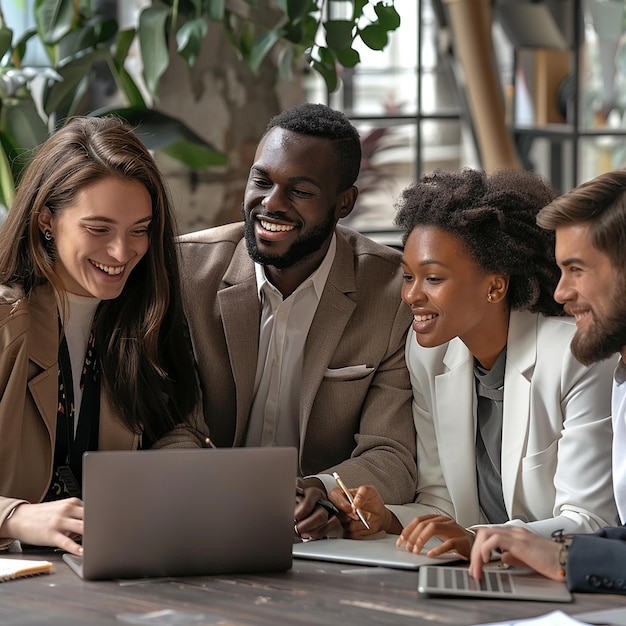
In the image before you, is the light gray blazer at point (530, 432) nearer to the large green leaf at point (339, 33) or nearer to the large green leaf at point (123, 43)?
the large green leaf at point (339, 33)

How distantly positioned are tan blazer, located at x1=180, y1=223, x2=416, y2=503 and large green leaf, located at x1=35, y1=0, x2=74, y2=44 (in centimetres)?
103

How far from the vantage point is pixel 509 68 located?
589 centimetres

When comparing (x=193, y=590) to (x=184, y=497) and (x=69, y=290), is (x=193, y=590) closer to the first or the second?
(x=184, y=497)

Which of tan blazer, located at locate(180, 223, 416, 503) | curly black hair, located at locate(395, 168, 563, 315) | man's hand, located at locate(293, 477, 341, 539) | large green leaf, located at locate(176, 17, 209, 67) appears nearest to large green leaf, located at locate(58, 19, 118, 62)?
large green leaf, located at locate(176, 17, 209, 67)

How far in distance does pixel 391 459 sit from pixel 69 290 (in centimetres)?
82

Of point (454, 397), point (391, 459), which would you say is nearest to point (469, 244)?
point (454, 397)

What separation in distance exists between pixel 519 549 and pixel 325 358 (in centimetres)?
90

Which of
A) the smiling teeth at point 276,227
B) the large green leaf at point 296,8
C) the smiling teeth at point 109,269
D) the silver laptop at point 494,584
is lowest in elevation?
the silver laptop at point 494,584

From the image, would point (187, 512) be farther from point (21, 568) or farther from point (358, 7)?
point (358, 7)

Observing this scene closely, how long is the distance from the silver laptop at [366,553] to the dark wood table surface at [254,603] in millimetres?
59

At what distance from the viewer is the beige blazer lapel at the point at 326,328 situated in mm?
2779

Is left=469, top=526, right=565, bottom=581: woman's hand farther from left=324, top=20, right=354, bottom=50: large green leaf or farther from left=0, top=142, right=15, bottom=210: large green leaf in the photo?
left=0, top=142, right=15, bottom=210: large green leaf

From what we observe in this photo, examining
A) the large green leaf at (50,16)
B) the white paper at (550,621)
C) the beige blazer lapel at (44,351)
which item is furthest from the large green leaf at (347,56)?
the white paper at (550,621)

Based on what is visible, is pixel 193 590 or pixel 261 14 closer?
pixel 193 590
